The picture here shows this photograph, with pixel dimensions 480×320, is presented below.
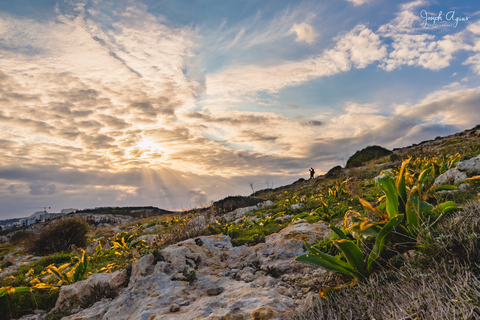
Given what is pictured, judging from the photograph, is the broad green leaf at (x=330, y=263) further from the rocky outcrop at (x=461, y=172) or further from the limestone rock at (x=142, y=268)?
the rocky outcrop at (x=461, y=172)

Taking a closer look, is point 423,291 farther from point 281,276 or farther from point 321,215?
point 321,215

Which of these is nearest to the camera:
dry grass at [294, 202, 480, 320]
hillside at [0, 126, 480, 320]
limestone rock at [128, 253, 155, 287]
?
dry grass at [294, 202, 480, 320]

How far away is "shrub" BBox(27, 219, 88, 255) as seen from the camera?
12.1 meters

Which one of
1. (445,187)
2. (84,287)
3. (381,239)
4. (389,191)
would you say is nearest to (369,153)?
(445,187)

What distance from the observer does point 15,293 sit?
13.9ft

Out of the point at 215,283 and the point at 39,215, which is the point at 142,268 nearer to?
the point at 215,283

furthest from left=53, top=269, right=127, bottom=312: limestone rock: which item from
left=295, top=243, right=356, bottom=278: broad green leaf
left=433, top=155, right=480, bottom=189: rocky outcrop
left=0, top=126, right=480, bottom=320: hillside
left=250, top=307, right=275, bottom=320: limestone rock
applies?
left=433, top=155, right=480, bottom=189: rocky outcrop

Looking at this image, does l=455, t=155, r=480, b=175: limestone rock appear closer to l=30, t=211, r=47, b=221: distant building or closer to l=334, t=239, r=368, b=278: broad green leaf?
l=334, t=239, r=368, b=278: broad green leaf

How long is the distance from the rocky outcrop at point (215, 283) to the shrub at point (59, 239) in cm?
1082

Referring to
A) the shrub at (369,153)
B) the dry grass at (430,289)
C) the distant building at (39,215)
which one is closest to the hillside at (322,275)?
the dry grass at (430,289)

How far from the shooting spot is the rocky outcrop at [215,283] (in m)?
2.49

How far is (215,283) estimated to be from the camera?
10.9ft

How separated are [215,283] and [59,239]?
41.4 ft

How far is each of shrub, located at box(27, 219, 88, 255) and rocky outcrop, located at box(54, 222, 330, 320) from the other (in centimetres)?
1082
